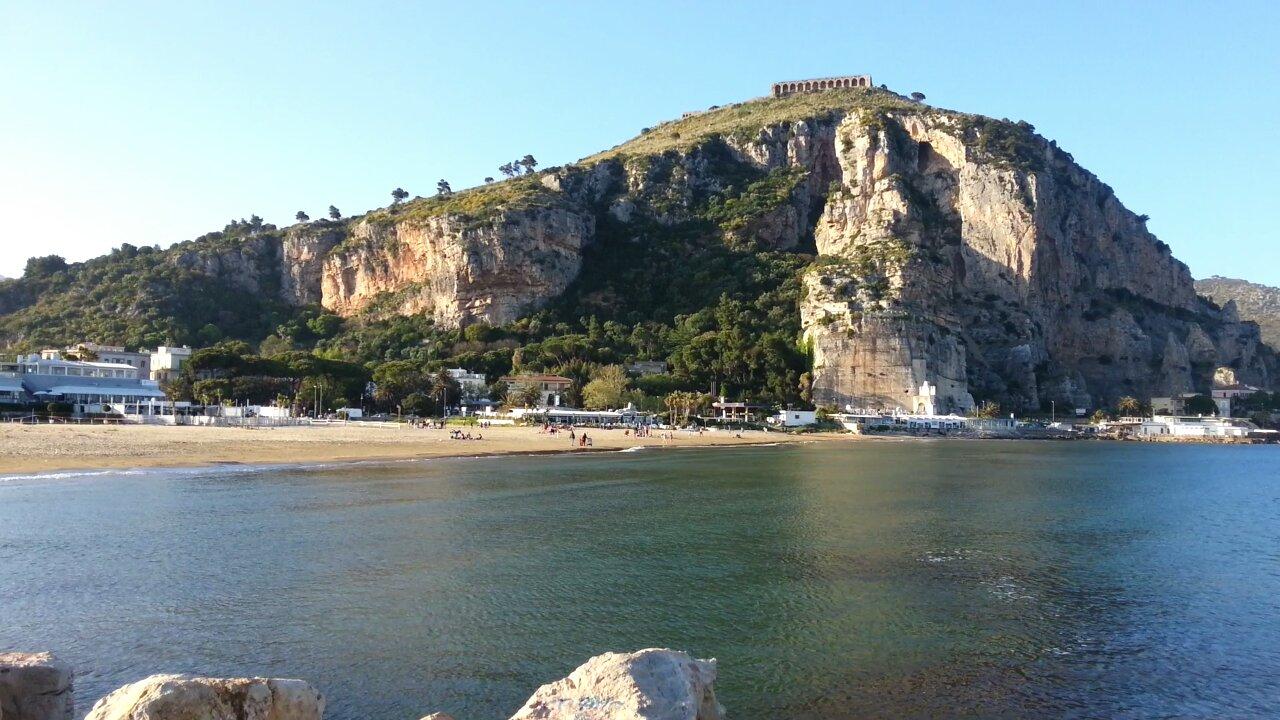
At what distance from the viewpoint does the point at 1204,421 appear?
9281 cm

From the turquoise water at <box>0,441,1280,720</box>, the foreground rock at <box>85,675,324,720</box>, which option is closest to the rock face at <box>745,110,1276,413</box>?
the turquoise water at <box>0,441,1280,720</box>

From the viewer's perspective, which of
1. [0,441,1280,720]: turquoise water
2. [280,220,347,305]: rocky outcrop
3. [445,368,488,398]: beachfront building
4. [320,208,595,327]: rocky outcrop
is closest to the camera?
[0,441,1280,720]: turquoise water

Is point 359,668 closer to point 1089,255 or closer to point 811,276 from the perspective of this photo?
point 811,276

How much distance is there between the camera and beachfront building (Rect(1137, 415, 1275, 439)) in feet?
287

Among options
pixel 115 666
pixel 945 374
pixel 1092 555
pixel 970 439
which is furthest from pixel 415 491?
pixel 945 374

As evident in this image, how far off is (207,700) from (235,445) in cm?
3975

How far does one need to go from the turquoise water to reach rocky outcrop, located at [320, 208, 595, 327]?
7490cm

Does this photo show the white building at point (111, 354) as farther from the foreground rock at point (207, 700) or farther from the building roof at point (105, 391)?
the foreground rock at point (207, 700)

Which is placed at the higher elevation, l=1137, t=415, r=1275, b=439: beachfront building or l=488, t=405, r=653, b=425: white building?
l=488, t=405, r=653, b=425: white building

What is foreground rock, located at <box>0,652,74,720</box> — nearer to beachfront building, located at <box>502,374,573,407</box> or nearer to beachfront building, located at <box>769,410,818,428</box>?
beachfront building, located at <box>502,374,573,407</box>

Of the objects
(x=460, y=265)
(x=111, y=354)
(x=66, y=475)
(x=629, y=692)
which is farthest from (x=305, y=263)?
(x=629, y=692)

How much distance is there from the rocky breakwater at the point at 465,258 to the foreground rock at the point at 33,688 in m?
96.5

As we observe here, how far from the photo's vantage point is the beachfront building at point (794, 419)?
261 ft

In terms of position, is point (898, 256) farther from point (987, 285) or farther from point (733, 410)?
point (733, 410)
